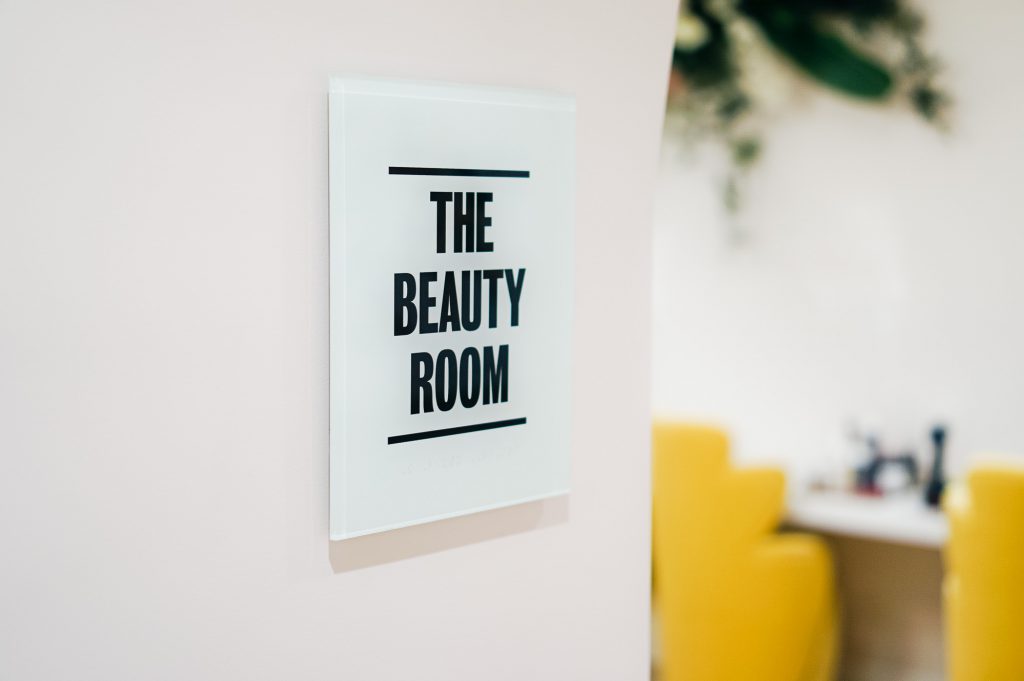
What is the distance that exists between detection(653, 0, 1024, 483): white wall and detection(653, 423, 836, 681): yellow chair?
37 cm

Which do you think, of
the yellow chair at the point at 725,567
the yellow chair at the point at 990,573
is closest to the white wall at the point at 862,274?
the yellow chair at the point at 725,567

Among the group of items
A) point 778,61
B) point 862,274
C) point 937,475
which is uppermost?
point 778,61

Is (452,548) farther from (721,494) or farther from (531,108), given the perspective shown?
(721,494)

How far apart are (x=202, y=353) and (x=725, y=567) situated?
8.57ft

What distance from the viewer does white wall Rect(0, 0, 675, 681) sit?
773 millimetres

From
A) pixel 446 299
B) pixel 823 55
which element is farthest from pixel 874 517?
pixel 446 299

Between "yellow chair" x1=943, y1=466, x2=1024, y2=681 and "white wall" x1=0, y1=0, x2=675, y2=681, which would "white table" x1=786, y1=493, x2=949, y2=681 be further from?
"white wall" x1=0, y1=0, x2=675, y2=681

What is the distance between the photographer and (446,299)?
3.17 ft

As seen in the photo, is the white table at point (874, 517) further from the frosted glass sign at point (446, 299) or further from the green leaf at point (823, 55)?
the frosted glass sign at point (446, 299)

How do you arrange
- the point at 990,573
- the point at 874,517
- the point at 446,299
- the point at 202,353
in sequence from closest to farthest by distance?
the point at 202,353 < the point at 446,299 < the point at 990,573 < the point at 874,517

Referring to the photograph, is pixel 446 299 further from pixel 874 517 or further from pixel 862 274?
pixel 862 274

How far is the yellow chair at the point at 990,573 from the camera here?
103 inches

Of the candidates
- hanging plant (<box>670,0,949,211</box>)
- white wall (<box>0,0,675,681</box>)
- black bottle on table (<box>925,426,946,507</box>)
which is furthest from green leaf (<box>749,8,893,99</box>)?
white wall (<box>0,0,675,681</box>)

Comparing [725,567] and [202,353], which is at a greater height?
[202,353]
